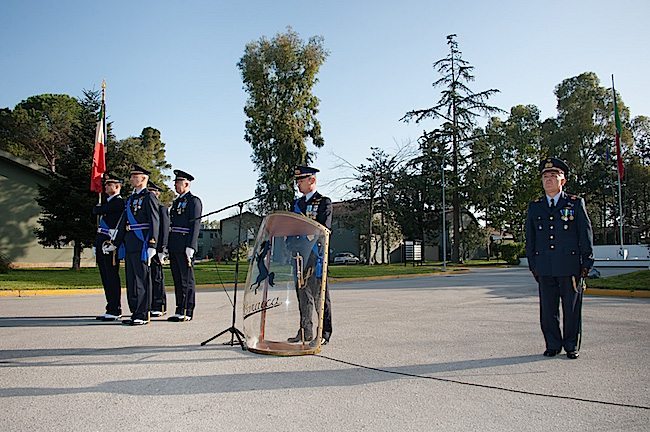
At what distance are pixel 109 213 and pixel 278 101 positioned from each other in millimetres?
36303

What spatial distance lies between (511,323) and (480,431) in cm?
496

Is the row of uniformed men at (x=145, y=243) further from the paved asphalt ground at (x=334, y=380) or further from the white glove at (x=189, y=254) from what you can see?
the paved asphalt ground at (x=334, y=380)

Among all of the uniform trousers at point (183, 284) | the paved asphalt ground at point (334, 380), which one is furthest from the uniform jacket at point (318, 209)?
the uniform trousers at point (183, 284)

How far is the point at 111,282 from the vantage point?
28.2ft

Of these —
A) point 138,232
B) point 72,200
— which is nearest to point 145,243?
point 138,232

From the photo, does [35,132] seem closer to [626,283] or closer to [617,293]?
[626,283]

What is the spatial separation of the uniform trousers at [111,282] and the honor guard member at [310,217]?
3685 mm

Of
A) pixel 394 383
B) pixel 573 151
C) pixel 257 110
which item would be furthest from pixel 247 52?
pixel 394 383

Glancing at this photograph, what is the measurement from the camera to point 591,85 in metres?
54.5

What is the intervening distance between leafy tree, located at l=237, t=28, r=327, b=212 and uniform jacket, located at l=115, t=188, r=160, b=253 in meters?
34.7

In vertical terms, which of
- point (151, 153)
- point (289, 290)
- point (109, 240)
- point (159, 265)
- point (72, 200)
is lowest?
point (289, 290)

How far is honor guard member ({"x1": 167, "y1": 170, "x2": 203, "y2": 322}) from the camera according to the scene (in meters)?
8.36

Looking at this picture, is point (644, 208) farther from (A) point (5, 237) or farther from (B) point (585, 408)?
(B) point (585, 408)

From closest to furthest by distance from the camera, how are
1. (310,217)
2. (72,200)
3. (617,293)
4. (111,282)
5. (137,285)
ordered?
1. (310,217)
2. (137,285)
3. (111,282)
4. (617,293)
5. (72,200)
